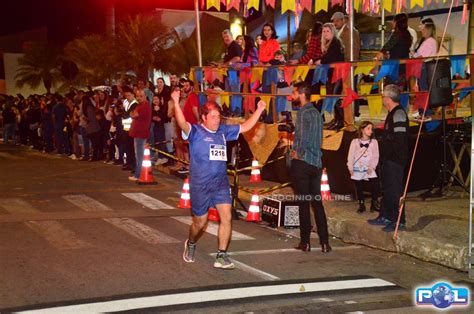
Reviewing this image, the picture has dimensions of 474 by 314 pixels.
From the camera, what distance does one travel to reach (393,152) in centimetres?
829

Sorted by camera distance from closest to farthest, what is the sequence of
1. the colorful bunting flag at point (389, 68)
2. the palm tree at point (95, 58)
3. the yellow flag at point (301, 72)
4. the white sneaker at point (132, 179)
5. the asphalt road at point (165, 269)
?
the asphalt road at point (165, 269), the colorful bunting flag at point (389, 68), the yellow flag at point (301, 72), the white sneaker at point (132, 179), the palm tree at point (95, 58)

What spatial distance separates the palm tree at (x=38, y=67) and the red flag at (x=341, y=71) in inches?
1529

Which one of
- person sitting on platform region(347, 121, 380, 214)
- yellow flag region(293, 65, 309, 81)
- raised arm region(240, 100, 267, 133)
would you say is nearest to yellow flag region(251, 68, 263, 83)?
yellow flag region(293, 65, 309, 81)

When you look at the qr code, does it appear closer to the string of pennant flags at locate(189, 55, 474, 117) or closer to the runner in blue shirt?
the string of pennant flags at locate(189, 55, 474, 117)

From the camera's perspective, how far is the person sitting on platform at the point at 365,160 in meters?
9.34

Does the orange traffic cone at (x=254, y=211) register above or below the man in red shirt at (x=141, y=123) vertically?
below

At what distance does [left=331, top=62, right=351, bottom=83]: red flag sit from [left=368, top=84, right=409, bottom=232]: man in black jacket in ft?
8.30

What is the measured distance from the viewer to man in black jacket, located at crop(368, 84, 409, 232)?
8227 millimetres

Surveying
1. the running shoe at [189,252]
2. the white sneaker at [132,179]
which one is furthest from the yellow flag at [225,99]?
the running shoe at [189,252]

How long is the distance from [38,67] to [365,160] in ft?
135

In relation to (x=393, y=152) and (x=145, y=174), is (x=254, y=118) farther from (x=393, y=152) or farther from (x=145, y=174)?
(x=145, y=174)

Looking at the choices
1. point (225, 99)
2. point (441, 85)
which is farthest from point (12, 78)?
point (441, 85)

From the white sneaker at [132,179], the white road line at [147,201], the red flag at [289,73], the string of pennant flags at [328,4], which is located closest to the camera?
the white road line at [147,201]

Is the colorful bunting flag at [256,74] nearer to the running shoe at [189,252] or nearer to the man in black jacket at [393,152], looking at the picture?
the man in black jacket at [393,152]
